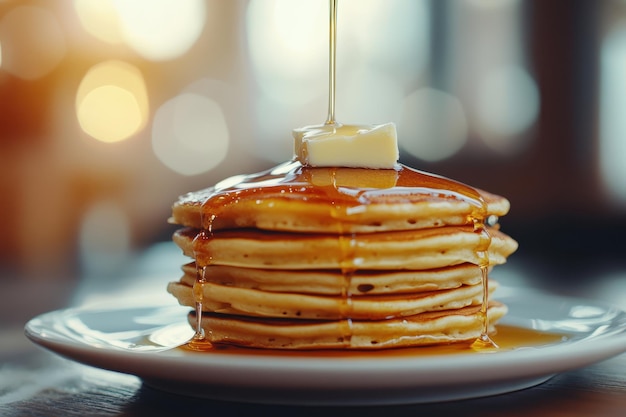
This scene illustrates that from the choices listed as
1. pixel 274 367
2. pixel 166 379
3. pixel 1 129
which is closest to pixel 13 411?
pixel 166 379

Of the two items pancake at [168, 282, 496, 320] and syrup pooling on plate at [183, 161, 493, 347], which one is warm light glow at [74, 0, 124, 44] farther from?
pancake at [168, 282, 496, 320]

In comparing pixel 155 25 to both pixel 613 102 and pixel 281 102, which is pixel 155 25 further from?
pixel 613 102

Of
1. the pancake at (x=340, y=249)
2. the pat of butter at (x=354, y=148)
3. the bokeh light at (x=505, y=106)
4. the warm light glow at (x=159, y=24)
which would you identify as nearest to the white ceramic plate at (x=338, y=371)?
the pancake at (x=340, y=249)

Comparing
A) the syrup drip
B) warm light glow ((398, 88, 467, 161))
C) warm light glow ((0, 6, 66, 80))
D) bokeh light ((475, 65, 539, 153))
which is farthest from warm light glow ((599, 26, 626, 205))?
the syrup drip

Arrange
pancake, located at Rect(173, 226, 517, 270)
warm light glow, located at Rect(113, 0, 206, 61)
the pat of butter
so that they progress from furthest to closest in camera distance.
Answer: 1. warm light glow, located at Rect(113, 0, 206, 61)
2. the pat of butter
3. pancake, located at Rect(173, 226, 517, 270)

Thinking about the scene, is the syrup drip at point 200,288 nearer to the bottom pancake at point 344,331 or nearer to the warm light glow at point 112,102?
the bottom pancake at point 344,331

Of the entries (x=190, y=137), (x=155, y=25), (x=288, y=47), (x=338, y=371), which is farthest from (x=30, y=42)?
(x=338, y=371)

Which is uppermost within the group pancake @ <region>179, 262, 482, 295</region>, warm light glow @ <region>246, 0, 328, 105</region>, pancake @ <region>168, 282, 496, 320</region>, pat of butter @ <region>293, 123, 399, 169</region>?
warm light glow @ <region>246, 0, 328, 105</region>
